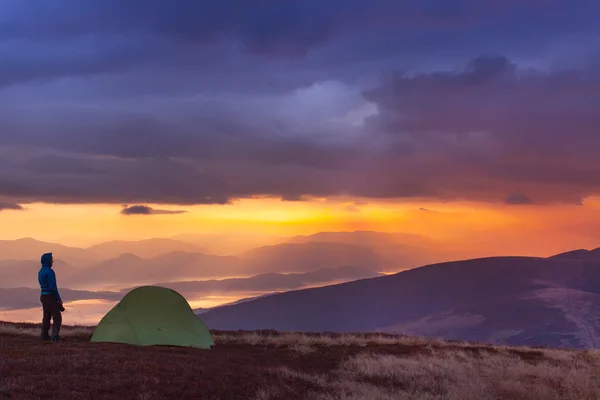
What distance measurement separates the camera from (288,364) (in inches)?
922

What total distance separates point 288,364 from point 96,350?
6.77m

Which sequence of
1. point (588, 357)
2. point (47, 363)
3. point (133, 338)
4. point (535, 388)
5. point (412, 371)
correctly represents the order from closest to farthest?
point (47, 363)
point (535, 388)
point (412, 371)
point (133, 338)
point (588, 357)

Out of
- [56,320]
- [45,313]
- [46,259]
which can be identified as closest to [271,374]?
[56,320]

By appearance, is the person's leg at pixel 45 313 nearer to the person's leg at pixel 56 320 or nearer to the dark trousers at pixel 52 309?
the dark trousers at pixel 52 309

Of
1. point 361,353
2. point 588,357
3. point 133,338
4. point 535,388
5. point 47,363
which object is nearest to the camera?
point 47,363

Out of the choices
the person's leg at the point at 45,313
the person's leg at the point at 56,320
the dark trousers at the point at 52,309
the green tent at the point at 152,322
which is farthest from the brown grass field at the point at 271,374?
the green tent at the point at 152,322

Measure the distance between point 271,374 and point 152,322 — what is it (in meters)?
8.41

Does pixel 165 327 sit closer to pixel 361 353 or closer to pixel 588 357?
pixel 361 353

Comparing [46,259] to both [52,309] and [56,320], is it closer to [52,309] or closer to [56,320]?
[52,309]

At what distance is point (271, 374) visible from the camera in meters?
19.6

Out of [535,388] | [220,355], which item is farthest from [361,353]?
[535,388]

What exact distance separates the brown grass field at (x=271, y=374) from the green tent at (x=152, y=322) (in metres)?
1.46

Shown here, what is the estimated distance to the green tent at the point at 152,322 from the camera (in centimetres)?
2577

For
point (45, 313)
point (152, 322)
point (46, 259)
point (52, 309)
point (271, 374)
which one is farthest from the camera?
point (152, 322)
